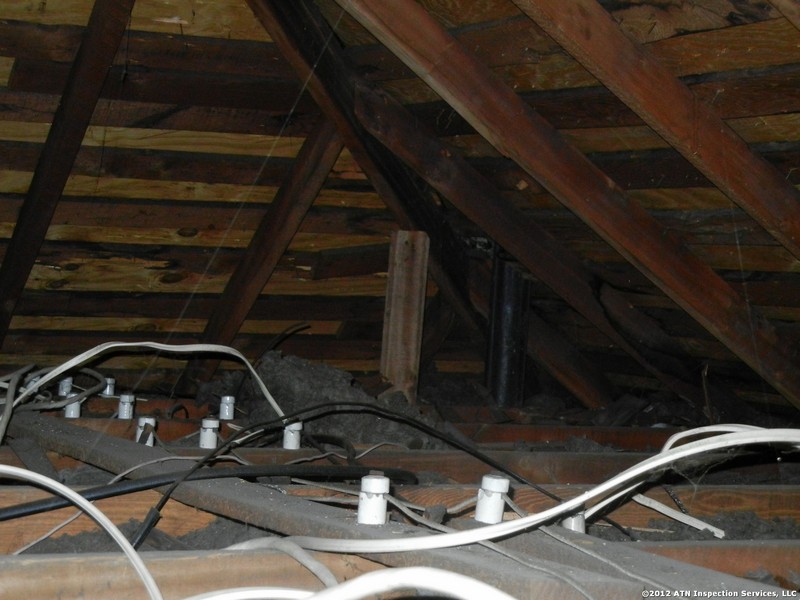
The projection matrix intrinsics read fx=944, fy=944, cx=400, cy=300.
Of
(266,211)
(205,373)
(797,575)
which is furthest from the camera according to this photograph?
(205,373)

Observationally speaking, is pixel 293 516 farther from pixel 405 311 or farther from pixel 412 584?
pixel 405 311

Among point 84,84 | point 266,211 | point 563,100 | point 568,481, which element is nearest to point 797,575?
point 568,481

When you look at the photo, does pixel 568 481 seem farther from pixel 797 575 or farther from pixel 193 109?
pixel 193 109

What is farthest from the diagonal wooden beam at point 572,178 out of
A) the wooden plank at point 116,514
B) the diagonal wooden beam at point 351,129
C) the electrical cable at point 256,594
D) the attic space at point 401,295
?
the electrical cable at point 256,594

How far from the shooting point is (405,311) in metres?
3.17

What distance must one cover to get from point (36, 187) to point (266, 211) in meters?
0.79

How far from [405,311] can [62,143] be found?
Answer: 3.93 ft

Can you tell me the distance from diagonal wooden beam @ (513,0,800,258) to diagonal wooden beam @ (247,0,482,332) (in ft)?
3.24

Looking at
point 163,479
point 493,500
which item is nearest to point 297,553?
point 493,500

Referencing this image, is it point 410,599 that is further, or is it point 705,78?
point 705,78

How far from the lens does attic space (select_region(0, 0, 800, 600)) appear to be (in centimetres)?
109

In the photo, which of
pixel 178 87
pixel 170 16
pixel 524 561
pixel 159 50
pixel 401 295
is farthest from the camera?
pixel 401 295

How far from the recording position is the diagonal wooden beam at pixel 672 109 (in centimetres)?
192

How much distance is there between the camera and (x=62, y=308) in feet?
11.7
